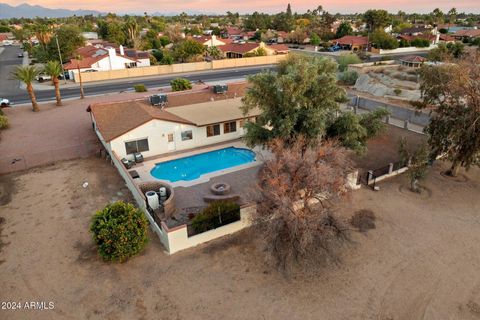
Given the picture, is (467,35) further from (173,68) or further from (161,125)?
(161,125)

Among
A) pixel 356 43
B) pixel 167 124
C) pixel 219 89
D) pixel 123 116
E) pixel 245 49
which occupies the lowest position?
pixel 167 124

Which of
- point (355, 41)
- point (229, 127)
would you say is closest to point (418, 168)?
point (229, 127)

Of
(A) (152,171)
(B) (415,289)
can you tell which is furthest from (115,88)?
(B) (415,289)

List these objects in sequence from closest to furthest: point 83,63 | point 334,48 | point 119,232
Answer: point 119,232 → point 83,63 → point 334,48

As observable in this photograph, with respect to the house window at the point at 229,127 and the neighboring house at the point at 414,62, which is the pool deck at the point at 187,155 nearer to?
A: the house window at the point at 229,127

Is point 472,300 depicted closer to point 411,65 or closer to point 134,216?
point 134,216

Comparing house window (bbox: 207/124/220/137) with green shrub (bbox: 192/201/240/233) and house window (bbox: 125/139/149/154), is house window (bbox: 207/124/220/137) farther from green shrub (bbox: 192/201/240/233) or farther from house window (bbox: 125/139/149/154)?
green shrub (bbox: 192/201/240/233)

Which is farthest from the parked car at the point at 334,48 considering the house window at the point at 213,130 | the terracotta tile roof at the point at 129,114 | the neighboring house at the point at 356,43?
the house window at the point at 213,130
